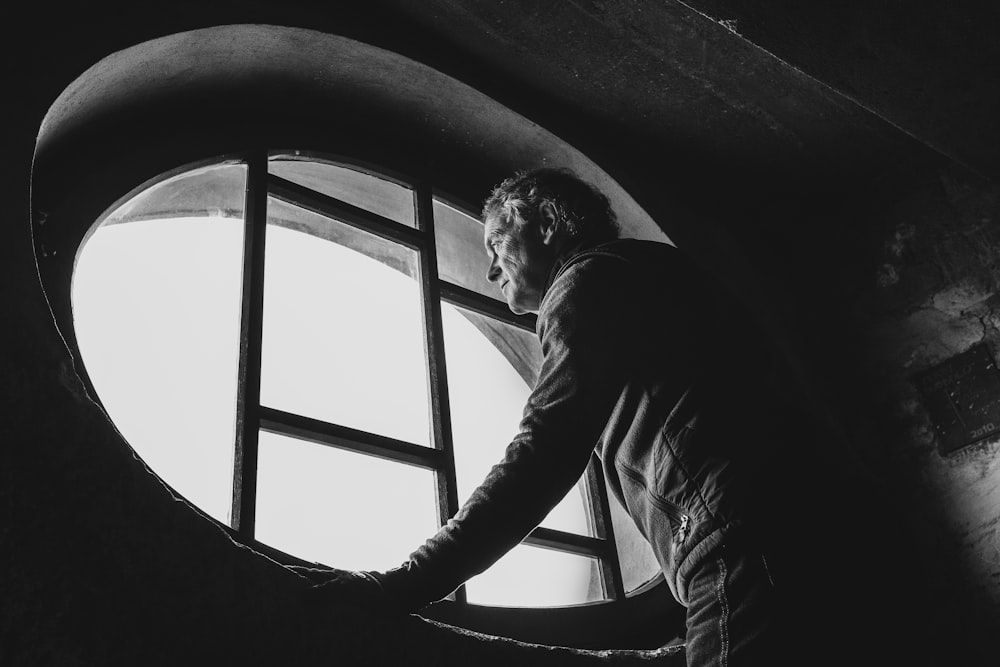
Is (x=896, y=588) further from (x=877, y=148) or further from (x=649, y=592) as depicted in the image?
(x=877, y=148)

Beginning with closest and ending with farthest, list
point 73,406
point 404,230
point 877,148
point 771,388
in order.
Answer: point 73,406, point 771,388, point 404,230, point 877,148

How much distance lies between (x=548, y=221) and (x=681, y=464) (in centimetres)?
85

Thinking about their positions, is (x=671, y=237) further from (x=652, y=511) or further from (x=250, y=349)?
(x=652, y=511)

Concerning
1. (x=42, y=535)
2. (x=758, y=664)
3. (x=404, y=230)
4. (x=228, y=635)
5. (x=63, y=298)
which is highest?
(x=404, y=230)

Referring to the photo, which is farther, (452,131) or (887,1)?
(452,131)

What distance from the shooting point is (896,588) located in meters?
1.30

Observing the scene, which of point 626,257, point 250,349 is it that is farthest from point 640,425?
point 250,349

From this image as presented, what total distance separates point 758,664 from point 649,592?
3.98 feet

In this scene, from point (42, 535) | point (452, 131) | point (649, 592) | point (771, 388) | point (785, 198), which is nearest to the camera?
point (42, 535)

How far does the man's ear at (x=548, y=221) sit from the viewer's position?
80.1 inches

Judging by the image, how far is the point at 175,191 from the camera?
2424mm

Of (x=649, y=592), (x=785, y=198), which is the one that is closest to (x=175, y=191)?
(x=649, y=592)

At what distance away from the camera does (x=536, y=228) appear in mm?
2062

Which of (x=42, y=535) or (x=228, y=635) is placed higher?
(x=42, y=535)
